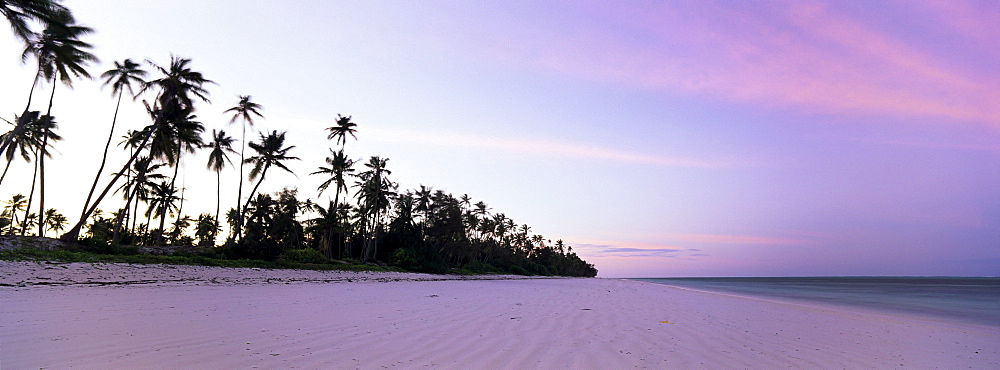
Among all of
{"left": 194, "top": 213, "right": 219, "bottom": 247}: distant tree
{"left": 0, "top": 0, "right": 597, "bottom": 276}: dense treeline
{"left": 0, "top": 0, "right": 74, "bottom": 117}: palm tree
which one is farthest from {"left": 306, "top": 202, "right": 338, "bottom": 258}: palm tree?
{"left": 194, "top": 213, "right": 219, "bottom": 247}: distant tree

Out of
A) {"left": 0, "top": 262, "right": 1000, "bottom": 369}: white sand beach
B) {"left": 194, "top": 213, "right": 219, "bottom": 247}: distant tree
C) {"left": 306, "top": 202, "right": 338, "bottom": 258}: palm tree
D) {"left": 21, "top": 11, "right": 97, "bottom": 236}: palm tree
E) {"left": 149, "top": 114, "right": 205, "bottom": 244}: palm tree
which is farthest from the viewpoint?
{"left": 194, "top": 213, "right": 219, "bottom": 247}: distant tree

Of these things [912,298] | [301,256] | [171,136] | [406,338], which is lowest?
[912,298]

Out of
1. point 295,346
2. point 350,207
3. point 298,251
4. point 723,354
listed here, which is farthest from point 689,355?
point 350,207

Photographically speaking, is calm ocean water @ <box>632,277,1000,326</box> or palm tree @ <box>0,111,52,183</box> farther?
palm tree @ <box>0,111,52,183</box>

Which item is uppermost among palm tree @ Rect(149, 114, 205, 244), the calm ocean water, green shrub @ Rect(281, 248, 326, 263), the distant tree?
palm tree @ Rect(149, 114, 205, 244)

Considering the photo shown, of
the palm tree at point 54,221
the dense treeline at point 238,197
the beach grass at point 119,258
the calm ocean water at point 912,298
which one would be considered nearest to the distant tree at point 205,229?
the dense treeline at point 238,197

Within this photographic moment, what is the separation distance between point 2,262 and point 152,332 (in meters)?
14.6

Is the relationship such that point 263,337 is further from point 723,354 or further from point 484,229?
point 484,229

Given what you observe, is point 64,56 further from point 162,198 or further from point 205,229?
point 205,229

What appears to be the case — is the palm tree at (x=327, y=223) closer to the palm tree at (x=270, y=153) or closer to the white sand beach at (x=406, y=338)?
the palm tree at (x=270, y=153)

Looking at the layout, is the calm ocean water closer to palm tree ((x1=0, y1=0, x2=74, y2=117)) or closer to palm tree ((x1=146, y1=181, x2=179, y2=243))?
palm tree ((x1=0, y1=0, x2=74, y2=117))

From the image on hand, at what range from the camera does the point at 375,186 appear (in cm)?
4881

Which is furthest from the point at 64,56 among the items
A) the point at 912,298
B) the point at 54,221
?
the point at 54,221

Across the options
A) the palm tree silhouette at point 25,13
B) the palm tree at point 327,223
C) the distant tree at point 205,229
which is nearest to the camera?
the palm tree silhouette at point 25,13
